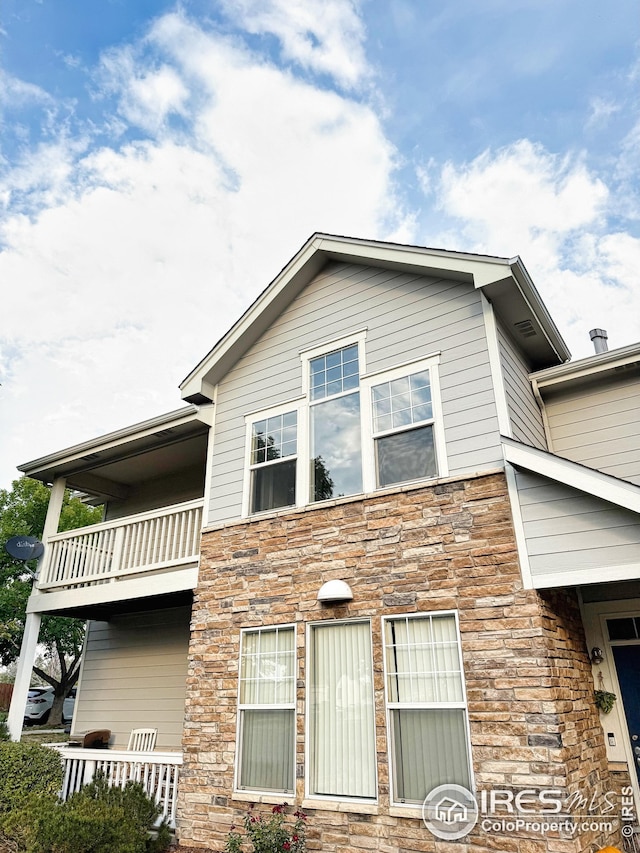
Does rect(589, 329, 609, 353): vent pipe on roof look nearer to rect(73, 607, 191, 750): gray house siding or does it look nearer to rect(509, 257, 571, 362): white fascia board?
rect(509, 257, 571, 362): white fascia board

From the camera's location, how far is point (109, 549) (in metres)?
9.99

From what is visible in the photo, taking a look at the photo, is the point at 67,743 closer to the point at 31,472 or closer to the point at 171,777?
the point at 171,777

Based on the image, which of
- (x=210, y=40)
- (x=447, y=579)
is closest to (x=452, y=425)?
(x=447, y=579)

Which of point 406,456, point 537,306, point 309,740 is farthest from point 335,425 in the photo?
point 309,740

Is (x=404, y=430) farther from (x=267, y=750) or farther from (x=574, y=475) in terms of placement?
(x=267, y=750)

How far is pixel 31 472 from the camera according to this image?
425 inches

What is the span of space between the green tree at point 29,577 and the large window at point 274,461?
50.6 ft

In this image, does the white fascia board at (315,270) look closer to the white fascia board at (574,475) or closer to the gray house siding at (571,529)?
the white fascia board at (574,475)

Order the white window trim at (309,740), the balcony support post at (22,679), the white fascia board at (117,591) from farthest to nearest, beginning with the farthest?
the balcony support post at (22,679) → the white fascia board at (117,591) → the white window trim at (309,740)

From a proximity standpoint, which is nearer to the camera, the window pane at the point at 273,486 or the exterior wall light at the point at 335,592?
the exterior wall light at the point at 335,592

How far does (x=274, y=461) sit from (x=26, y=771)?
565 centimetres

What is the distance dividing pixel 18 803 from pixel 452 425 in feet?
24.7

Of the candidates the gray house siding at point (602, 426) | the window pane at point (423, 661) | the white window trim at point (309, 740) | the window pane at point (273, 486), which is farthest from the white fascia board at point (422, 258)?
the white window trim at point (309, 740)

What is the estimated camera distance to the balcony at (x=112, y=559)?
8.66 m
